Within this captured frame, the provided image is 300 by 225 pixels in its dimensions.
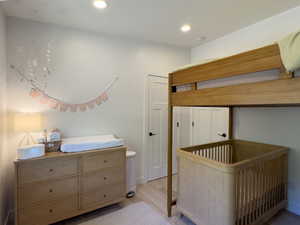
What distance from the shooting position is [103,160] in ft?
7.17

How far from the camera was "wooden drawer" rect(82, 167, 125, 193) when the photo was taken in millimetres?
2086

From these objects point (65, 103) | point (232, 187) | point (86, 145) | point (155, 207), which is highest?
point (65, 103)

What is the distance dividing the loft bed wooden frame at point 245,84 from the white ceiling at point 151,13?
81 centimetres

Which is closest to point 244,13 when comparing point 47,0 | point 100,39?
point 100,39

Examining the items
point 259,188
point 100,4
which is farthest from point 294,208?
point 100,4

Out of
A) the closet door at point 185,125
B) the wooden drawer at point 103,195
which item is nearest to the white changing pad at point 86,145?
the wooden drawer at point 103,195

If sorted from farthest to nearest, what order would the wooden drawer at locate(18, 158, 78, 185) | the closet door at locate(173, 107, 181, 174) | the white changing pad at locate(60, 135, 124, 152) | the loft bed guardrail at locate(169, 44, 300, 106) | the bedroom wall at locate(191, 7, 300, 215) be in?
the closet door at locate(173, 107, 181, 174), the bedroom wall at locate(191, 7, 300, 215), the white changing pad at locate(60, 135, 124, 152), the wooden drawer at locate(18, 158, 78, 185), the loft bed guardrail at locate(169, 44, 300, 106)

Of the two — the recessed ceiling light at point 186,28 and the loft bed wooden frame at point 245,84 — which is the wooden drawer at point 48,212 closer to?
the loft bed wooden frame at point 245,84

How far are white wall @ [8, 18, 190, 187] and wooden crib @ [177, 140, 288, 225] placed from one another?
1.28 m

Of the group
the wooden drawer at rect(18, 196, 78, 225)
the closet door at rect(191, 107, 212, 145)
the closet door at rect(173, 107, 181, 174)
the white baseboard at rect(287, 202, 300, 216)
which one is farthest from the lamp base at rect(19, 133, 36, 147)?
the white baseboard at rect(287, 202, 300, 216)

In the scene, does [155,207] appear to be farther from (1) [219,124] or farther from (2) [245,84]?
(2) [245,84]

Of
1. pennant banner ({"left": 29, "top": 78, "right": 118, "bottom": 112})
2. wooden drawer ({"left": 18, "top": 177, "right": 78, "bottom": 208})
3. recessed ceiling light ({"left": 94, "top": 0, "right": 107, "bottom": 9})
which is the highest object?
recessed ceiling light ({"left": 94, "top": 0, "right": 107, "bottom": 9})

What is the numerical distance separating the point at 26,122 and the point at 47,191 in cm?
83

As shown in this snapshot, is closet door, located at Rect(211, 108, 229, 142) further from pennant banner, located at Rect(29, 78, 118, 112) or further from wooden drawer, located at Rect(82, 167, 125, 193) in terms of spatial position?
pennant banner, located at Rect(29, 78, 118, 112)
